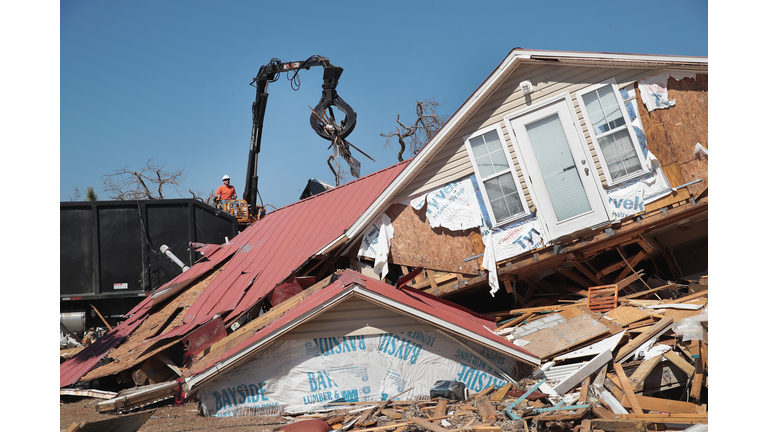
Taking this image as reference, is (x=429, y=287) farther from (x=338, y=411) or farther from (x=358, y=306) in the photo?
(x=338, y=411)

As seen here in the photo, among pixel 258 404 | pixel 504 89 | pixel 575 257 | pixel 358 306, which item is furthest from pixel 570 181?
pixel 258 404

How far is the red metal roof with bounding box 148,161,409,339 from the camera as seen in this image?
36.8 ft

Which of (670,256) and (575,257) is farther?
(670,256)

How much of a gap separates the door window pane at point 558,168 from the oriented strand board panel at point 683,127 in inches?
56.5

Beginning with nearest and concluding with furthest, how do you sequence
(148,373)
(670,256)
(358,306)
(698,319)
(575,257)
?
1. (698,319)
2. (358,306)
3. (148,373)
4. (575,257)
5. (670,256)

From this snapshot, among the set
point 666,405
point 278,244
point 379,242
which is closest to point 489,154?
point 379,242

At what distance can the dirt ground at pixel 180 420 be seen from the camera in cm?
758

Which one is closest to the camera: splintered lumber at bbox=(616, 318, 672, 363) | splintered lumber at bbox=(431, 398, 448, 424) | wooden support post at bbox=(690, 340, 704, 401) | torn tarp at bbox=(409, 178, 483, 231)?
wooden support post at bbox=(690, 340, 704, 401)

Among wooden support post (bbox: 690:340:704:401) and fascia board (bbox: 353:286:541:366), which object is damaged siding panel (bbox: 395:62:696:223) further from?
wooden support post (bbox: 690:340:704:401)

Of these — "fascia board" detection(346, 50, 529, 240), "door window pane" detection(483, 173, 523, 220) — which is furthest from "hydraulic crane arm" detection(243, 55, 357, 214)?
"door window pane" detection(483, 173, 523, 220)

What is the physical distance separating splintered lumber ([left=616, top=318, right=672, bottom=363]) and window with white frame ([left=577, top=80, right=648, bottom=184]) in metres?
2.75

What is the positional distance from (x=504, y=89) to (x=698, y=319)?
5.55m
